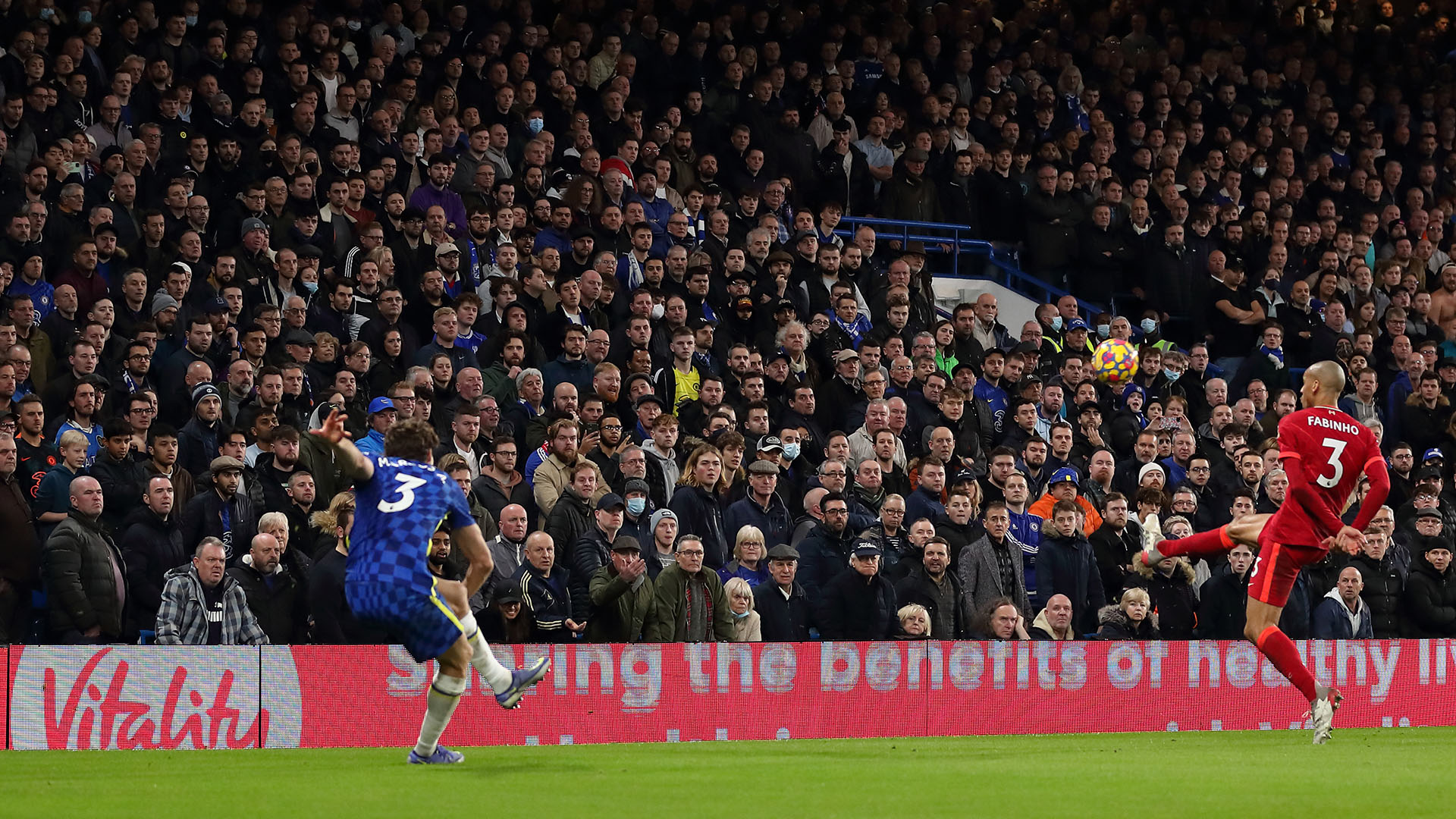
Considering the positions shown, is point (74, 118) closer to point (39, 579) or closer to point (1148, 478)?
point (39, 579)

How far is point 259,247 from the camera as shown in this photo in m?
17.7

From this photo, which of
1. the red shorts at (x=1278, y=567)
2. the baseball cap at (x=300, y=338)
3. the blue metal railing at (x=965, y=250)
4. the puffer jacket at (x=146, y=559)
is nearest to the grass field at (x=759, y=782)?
the red shorts at (x=1278, y=567)

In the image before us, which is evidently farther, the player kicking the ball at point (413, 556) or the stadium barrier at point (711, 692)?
the stadium barrier at point (711, 692)

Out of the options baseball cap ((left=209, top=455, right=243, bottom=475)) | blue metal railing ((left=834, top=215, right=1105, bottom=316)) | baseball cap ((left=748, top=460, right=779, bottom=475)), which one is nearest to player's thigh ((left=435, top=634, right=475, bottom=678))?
baseball cap ((left=209, top=455, right=243, bottom=475))

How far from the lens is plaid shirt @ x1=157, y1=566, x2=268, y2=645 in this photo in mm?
13695

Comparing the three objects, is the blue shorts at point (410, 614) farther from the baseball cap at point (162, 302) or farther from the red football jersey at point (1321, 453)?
the baseball cap at point (162, 302)

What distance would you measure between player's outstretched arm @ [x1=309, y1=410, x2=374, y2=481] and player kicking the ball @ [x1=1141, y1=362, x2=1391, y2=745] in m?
Answer: 5.84

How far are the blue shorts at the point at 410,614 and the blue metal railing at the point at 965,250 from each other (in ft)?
45.0

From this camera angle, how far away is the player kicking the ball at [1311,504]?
12.2 meters

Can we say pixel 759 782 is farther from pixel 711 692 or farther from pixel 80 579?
pixel 80 579

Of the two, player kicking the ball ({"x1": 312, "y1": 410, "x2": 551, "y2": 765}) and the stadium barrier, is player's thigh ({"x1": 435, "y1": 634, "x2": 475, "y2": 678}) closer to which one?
player kicking the ball ({"x1": 312, "y1": 410, "x2": 551, "y2": 765})

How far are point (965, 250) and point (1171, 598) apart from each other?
8809 millimetres

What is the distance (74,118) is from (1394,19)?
22.5m

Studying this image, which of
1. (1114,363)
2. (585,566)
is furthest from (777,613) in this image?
(1114,363)
